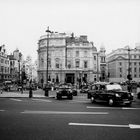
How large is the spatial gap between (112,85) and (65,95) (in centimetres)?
726

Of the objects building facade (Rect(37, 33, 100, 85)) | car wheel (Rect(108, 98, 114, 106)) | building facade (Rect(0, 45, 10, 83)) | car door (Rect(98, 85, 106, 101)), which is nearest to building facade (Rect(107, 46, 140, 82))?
building facade (Rect(37, 33, 100, 85))

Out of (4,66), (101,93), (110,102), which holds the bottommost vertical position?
(110,102)

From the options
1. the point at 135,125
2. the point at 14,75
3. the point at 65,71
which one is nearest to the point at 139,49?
the point at 65,71

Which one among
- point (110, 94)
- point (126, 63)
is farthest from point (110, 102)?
point (126, 63)

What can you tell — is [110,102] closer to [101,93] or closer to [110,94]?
[110,94]

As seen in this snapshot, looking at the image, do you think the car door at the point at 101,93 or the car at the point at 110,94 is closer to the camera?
the car at the point at 110,94

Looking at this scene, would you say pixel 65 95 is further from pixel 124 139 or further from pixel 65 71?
pixel 65 71

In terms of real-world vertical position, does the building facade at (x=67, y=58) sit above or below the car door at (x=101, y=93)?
above

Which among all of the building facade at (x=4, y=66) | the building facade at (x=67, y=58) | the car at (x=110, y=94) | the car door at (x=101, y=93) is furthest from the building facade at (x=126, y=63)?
the car door at (x=101, y=93)

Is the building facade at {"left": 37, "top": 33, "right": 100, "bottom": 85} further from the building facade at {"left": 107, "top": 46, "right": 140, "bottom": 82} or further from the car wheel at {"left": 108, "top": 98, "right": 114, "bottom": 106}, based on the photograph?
the car wheel at {"left": 108, "top": 98, "right": 114, "bottom": 106}

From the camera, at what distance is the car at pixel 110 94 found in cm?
1541

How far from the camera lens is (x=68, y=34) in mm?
83438

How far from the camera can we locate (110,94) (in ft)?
Result: 52.2

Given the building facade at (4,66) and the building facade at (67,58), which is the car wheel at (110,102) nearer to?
the building facade at (67,58)
